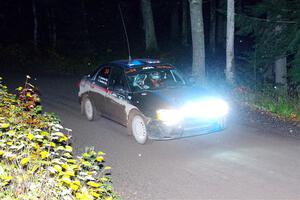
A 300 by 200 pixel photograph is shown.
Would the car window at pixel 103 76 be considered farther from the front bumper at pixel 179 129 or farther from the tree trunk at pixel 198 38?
the tree trunk at pixel 198 38

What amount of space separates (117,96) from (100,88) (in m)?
1.04

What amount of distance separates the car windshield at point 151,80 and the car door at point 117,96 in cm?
23

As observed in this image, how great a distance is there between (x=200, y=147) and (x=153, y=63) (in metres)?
2.74

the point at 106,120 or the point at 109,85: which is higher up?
the point at 109,85

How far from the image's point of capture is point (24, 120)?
741cm

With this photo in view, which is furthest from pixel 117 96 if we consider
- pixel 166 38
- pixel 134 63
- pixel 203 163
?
pixel 166 38

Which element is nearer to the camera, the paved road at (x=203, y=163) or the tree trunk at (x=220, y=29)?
the paved road at (x=203, y=163)

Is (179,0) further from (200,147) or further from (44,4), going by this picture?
(200,147)

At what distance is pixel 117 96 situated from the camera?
10.7 m

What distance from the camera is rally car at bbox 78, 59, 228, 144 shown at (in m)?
9.34

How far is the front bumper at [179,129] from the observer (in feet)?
30.2

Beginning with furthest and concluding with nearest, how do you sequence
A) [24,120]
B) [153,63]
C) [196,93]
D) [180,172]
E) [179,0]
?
1. [179,0]
2. [153,63]
3. [196,93]
4. [180,172]
5. [24,120]

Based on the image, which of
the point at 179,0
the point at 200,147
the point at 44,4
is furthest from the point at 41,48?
the point at 200,147

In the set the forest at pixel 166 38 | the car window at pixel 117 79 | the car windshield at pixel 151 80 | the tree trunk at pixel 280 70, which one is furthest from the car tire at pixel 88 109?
the tree trunk at pixel 280 70
